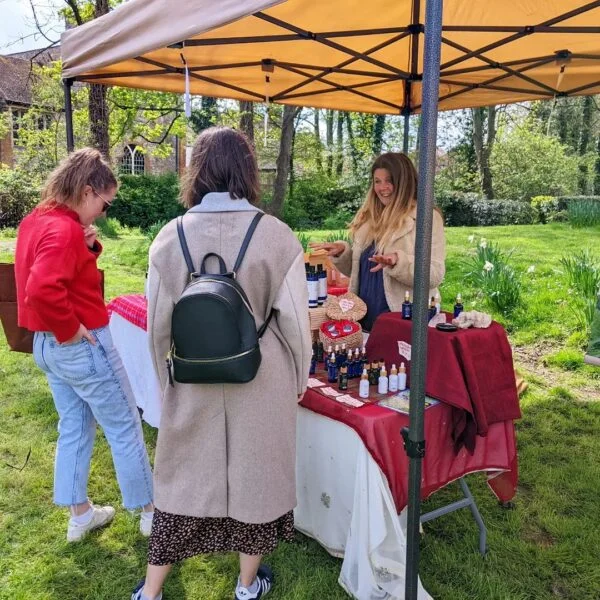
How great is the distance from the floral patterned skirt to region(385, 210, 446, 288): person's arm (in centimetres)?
128

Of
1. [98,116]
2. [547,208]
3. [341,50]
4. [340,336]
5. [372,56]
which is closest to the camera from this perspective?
[340,336]

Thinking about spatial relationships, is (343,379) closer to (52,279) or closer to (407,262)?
(407,262)

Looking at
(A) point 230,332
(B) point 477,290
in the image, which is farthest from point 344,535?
(B) point 477,290

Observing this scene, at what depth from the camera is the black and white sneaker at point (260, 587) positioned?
6.84 ft

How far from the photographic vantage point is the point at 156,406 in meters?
3.30

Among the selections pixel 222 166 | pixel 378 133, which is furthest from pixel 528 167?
pixel 222 166

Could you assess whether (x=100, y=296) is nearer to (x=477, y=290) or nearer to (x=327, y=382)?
(x=327, y=382)

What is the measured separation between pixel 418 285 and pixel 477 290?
506 centimetres

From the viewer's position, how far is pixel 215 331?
1.57 m

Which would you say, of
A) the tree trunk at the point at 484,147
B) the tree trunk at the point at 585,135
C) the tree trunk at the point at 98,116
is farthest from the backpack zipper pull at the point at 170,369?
the tree trunk at the point at 585,135

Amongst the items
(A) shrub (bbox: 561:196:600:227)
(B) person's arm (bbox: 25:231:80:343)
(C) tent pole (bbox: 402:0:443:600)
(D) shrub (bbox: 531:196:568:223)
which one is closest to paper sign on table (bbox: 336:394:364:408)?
(C) tent pole (bbox: 402:0:443:600)

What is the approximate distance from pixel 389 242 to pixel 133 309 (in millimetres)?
1604

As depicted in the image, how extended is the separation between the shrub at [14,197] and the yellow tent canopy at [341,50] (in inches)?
506

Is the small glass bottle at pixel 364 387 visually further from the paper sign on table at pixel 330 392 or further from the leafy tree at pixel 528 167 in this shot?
the leafy tree at pixel 528 167
